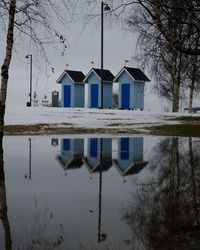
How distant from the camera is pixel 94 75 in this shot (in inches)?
2023

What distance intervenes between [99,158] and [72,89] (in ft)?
134

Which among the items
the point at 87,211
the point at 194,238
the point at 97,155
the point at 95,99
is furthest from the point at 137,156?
the point at 95,99

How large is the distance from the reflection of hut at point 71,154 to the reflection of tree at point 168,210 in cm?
210

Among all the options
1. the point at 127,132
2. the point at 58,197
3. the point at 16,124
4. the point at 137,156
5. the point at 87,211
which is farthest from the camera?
the point at 16,124

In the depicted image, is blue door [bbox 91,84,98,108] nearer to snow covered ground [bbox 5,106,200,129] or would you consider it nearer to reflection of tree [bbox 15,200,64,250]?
snow covered ground [bbox 5,106,200,129]

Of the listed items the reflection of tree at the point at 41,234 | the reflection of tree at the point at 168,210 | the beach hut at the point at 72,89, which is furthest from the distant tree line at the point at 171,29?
the beach hut at the point at 72,89

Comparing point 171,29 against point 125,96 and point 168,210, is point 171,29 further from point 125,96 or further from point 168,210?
point 125,96

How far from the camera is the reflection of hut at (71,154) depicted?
451 inches

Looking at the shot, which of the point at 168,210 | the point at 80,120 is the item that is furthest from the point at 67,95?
the point at 168,210

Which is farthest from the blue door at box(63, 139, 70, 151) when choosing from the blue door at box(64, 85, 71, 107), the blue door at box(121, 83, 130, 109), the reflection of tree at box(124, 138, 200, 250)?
the blue door at box(64, 85, 71, 107)

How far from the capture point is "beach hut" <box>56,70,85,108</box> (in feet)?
174

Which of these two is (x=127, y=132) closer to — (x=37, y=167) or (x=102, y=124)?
(x=102, y=124)

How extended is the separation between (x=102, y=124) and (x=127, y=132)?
12.4 feet

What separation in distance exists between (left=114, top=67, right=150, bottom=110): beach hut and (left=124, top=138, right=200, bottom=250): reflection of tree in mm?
37764
